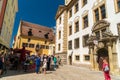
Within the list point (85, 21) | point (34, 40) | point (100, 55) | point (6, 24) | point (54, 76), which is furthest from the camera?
point (34, 40)

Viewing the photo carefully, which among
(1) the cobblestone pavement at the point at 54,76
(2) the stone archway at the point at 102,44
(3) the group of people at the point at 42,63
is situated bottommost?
(1) the cobblestone pavement at the point at 54,76

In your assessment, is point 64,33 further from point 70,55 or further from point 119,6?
point 119,6

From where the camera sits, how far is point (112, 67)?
1283cm

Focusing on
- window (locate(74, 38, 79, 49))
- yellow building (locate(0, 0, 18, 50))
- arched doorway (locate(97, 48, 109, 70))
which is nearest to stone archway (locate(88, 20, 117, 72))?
arched doorway (locate(97, 48, 109, 70))

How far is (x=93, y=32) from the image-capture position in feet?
55.1

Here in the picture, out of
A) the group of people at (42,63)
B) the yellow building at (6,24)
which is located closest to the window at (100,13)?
the group of people at (42,63)

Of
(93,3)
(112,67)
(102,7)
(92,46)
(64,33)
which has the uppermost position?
(93,3)

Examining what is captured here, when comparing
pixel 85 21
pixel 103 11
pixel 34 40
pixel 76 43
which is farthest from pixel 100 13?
pixel 34 40

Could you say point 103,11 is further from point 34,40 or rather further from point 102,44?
point 34,40

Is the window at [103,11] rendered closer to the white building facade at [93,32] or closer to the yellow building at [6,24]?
the white building facade at [93,32]

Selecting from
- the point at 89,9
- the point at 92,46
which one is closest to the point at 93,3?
the point at 89,9

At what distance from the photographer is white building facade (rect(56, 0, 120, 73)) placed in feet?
43.4

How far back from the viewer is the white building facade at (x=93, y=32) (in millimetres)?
13219

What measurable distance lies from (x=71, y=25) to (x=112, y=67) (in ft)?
44.3
